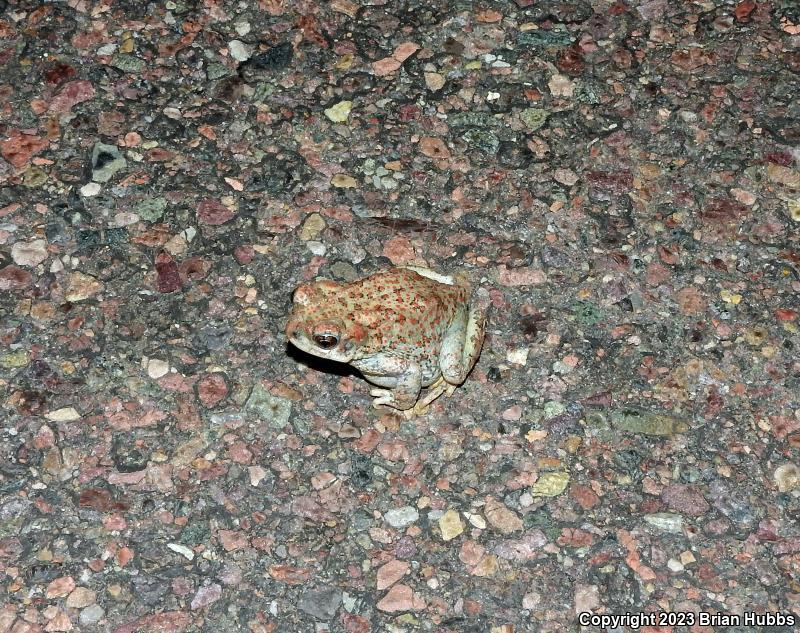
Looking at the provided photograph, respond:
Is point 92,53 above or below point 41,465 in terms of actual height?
above

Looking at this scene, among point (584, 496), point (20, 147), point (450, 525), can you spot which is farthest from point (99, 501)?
point (20, 147)

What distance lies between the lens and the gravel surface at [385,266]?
13.3ft

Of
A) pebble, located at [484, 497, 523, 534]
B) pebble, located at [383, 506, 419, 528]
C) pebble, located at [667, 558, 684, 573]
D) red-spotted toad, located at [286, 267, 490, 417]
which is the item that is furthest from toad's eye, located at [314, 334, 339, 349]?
pebble, located at [667, 558, 684, 573]

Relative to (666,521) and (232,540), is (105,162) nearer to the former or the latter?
(232,540)

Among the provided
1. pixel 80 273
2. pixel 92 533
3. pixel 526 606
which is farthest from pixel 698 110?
pixel 92 533

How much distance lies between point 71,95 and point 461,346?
3018 millimetres

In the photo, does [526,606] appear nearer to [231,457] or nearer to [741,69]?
[231,457]

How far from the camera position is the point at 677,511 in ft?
13.9

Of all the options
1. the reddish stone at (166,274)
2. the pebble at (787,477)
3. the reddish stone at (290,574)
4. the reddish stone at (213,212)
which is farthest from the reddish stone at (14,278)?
the pebble at (787,477)

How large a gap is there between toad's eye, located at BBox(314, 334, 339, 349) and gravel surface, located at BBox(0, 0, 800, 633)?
0.47 metres

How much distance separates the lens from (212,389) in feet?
15.0

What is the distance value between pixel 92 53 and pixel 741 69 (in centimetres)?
418

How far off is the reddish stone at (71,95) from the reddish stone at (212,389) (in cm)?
214

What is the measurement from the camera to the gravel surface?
160 inches
